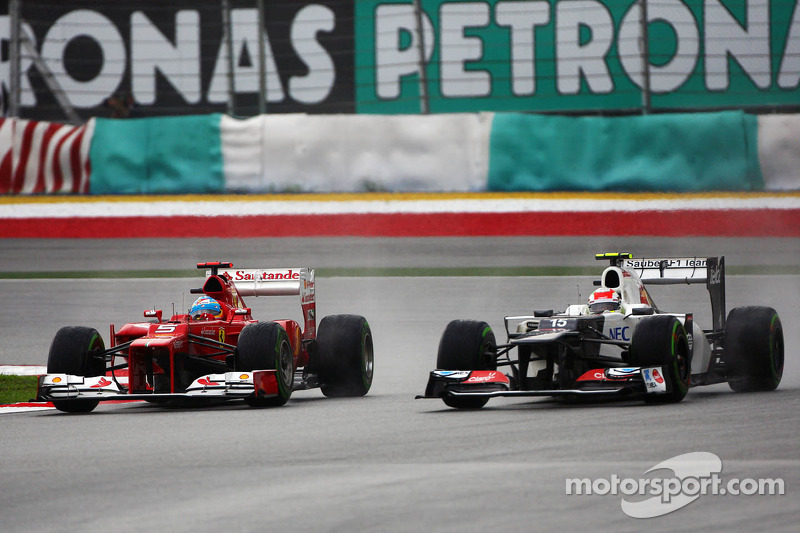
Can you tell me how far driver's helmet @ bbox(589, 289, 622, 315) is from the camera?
1058 centimetres

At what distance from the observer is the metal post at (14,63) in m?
Result: 21.1

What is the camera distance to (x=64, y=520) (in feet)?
19.5

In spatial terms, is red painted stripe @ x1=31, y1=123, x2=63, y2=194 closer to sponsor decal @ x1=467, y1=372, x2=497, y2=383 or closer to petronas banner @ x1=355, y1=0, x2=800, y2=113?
petronas banner @ x1=355, y1=0, x2=800, y2=113

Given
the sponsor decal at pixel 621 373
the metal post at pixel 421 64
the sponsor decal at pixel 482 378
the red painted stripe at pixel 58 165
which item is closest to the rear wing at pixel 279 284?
the sponsor decal at pixel 482 378

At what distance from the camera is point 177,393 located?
1013 centimetres

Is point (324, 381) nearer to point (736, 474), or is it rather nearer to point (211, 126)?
point (736, 474)

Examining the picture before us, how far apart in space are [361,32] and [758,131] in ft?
21.6

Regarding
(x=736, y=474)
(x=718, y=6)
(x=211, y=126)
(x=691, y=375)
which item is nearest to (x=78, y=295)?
(x=211, y=126)

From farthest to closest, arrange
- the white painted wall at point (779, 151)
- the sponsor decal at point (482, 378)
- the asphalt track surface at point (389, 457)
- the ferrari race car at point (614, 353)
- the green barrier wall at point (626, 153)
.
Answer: the green barrier wall at point (626, 153)
the white painted wall at point (779, 151)
the sponsor decal at point (482, 378)
the ferrari race car at point (614, 353)
the asphalt track surface at point (389, 457)

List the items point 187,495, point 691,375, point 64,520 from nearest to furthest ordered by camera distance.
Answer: point 64,520 → point 187,495 → point 691,375

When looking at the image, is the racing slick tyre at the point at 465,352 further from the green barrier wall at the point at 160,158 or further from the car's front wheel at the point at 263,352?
the green barrier wall at the point at 160,158

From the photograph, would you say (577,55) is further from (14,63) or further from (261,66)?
(14,63)

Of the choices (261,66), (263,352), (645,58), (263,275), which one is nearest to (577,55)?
(645,58)

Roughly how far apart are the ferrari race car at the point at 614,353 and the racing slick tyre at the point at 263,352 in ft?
3.91
